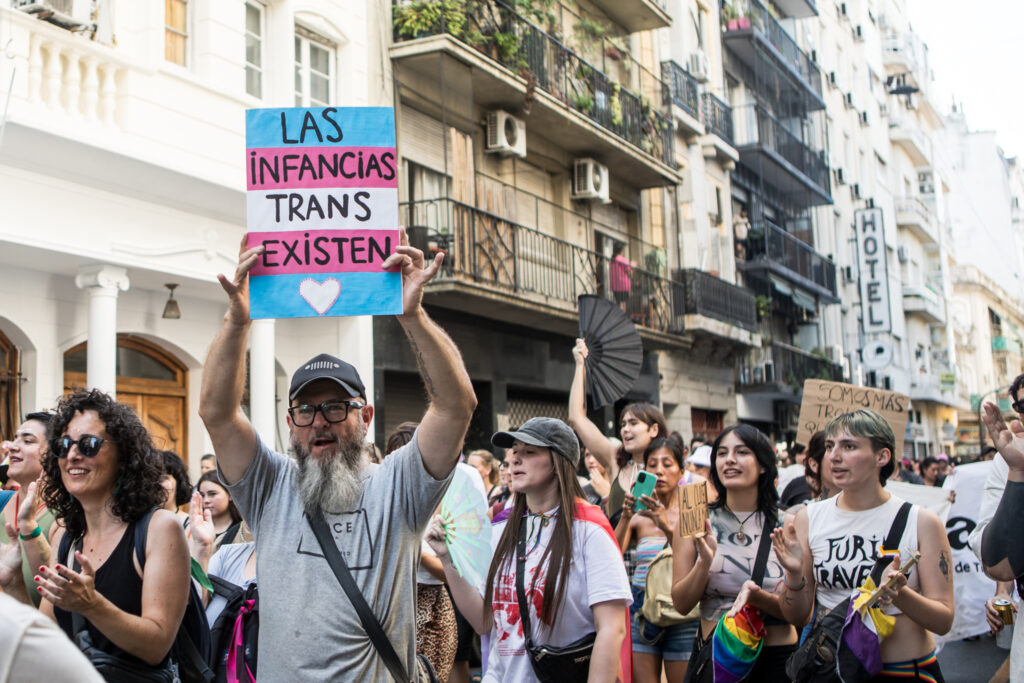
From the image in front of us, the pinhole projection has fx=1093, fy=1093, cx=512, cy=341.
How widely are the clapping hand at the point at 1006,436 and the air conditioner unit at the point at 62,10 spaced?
8938mm

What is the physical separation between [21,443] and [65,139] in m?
5.69

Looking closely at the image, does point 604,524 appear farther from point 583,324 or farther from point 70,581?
point 583,324

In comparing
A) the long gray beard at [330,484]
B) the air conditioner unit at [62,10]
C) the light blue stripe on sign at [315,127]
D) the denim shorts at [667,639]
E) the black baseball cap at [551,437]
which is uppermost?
the air conditioner unit at [62,10]

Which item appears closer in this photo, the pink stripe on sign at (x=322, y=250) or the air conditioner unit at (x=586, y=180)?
the pink stripe on sign at (x=322, y=250)

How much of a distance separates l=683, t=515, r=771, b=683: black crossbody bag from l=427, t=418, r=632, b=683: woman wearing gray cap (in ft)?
2.53

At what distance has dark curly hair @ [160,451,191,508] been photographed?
19.8ft

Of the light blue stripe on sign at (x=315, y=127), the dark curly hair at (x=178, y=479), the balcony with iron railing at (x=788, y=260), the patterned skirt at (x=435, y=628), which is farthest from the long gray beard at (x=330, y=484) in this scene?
the balcony with iron railing at (x=788, y=260)

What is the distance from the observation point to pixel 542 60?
17.9 m

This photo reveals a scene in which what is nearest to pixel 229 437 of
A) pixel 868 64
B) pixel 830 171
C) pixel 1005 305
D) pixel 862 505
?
pixel 862 505

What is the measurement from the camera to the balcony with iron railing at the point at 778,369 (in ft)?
87.4

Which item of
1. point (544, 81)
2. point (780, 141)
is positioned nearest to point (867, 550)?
point (544, 81)

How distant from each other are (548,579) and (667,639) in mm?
2151

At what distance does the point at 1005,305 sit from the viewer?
6988 centimetres

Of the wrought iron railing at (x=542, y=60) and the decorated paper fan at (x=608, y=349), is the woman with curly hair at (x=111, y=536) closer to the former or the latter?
the decorated paper fan at (x=608, y=349)
